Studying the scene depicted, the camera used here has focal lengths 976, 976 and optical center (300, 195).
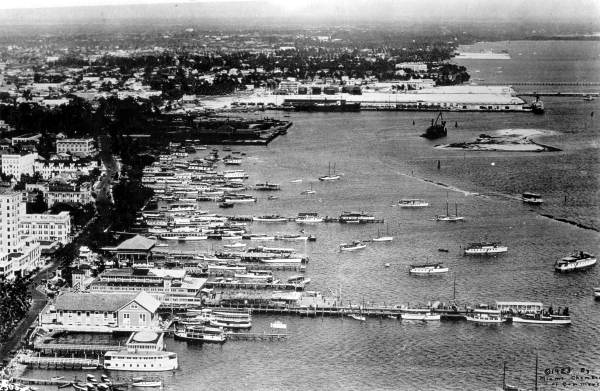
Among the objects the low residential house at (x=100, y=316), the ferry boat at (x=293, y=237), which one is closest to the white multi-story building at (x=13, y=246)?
the low residential house at (x=100, y=316)

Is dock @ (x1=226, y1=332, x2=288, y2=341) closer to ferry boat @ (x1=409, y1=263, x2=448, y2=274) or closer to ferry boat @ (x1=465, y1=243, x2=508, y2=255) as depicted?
ferry boat @ (x1=409, y1=263, x2=448, y2=274)

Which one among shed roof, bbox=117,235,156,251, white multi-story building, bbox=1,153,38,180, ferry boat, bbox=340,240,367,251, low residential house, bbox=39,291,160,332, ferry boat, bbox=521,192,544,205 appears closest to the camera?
low residential house, bbox=39,291,160,332

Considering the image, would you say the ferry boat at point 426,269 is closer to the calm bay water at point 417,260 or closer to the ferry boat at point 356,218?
the calm bay water at point 417,260

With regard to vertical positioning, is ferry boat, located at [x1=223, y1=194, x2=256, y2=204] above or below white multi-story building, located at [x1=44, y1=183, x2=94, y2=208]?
below

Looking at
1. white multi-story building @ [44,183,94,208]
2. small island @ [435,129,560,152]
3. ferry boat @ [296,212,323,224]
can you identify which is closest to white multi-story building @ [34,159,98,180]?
white multi-story building @ [44,183,94,208]

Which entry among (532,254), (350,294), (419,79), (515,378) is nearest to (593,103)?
(419,79)

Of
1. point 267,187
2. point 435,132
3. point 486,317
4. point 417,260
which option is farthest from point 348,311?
point 435,132
